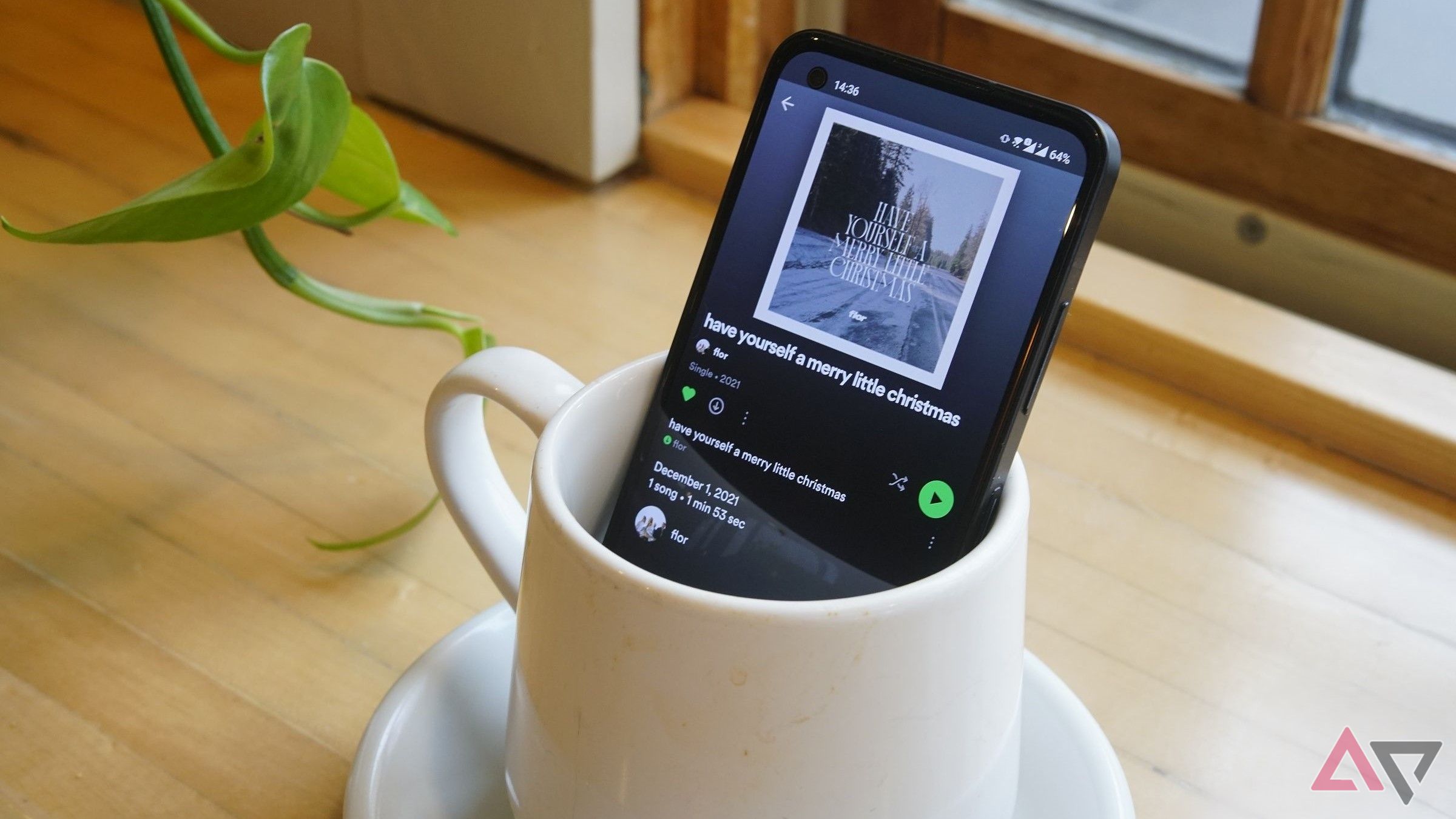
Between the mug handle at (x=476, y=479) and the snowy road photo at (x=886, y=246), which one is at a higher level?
the snowy road photo at (x=886, y=246)

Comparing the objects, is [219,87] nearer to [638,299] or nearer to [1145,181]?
[638,299]

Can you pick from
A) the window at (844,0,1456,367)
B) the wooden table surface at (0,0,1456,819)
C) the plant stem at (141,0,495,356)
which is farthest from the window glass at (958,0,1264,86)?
the plant stem at (141,0,495,356)

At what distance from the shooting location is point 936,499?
11.8 inches

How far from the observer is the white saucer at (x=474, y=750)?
34 cm

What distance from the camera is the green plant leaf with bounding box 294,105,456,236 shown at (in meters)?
0.45

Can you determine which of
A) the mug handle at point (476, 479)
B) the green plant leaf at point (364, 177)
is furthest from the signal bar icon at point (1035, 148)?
the green plant leaf at point (364, 177)

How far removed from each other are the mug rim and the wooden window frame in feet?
1.40

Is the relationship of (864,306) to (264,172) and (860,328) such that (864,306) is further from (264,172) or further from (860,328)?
(264,172)

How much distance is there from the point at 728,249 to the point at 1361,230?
441mm

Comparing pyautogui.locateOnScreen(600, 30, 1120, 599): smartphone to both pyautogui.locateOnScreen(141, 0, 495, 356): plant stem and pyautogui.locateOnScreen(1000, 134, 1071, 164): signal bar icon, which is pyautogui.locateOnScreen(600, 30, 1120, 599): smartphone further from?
pyautogui.locateOnScreen(141, 0, 495, 356): plant stem

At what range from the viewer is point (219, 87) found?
2.39ft

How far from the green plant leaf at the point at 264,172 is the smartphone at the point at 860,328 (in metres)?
0.12

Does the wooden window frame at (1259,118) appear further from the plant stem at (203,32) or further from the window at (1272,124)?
the plant stem at (203,32)

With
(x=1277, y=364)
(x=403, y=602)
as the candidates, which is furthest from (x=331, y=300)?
(x=1277, y=364)
